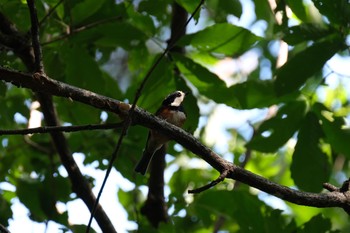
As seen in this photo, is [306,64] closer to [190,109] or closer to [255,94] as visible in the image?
[255,94]

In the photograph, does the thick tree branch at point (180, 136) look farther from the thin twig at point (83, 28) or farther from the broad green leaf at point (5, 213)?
the broad green leaf at point (5, 213)

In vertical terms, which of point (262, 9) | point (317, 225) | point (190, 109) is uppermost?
point (262, 9)

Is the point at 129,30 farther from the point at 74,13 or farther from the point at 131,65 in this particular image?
the point at 131,65

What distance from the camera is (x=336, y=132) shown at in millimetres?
4039

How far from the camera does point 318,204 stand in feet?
9.52

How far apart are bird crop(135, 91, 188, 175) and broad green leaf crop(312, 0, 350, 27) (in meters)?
1.10

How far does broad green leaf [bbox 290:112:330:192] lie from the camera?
3988 mm

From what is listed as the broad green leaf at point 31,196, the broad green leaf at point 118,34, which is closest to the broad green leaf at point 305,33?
the broad green leaf at point 118,34

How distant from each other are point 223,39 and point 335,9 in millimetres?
779

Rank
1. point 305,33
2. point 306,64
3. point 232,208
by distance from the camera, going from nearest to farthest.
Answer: point 306,64 < point 305,33 < point 232,208

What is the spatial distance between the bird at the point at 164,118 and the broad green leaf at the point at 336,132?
1.04m

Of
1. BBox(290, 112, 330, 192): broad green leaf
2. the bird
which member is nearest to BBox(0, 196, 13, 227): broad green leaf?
the bird

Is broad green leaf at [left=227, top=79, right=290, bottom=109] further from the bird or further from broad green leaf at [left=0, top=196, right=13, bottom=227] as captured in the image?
broad green leaf at [left=0, top=196, right=13, bottom=227]

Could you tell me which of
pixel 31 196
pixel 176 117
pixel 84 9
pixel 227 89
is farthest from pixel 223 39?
pixel 31 196
